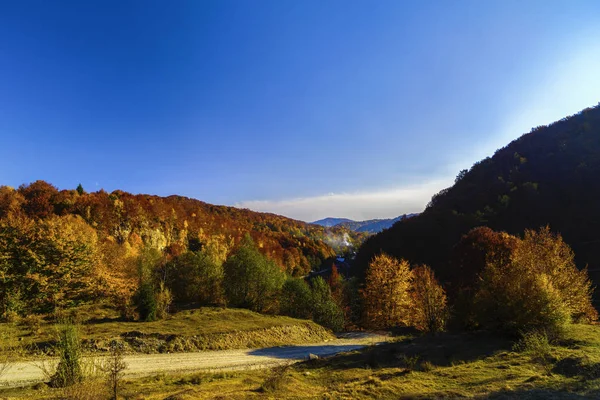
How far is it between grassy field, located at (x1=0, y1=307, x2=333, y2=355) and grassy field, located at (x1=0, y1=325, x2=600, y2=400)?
852 cm

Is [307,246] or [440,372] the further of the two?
[307,246]

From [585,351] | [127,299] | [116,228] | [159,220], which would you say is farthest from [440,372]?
[159,220]

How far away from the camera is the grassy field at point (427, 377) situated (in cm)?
1109

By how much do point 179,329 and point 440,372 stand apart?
20015 millimetres

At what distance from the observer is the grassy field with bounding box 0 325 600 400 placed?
436 inches

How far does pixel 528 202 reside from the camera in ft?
295

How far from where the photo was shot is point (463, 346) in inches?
757

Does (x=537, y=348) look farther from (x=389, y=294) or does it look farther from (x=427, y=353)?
(x=389, y=294)

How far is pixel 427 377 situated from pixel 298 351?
520 inches

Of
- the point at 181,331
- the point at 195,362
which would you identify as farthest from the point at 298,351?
the point at 181,331

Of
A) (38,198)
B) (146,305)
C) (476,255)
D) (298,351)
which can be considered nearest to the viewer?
(298,351)

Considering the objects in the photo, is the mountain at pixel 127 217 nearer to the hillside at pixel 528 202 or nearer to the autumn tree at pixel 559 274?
the hillside at pixel 528 202

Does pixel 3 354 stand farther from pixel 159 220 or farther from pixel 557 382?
pixel 159 220

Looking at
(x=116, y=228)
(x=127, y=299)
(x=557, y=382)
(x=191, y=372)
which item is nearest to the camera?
(x=557, y=382)
